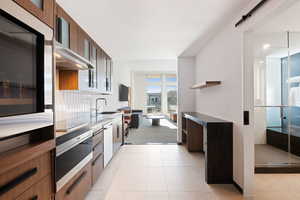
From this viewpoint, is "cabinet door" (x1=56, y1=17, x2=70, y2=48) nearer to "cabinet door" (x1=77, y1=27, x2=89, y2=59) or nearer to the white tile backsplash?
"cabinet door" (x1=77, y1=27, x2=89, y2=59)

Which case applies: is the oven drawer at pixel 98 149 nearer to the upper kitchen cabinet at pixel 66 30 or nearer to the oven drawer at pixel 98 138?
the oven drawer at pixel 98 138

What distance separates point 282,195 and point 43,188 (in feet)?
9.39

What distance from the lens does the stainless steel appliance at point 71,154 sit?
1472 mm

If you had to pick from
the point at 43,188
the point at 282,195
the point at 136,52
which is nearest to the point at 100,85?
the point at 136,52

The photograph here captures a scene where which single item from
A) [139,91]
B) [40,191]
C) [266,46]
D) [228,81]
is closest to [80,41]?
[40,191]

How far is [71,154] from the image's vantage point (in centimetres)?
171

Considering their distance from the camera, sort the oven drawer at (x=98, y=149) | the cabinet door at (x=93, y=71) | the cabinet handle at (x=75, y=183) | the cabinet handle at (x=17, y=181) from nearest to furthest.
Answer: the cabinet handle at (x=17, y=181)
the cabinet handle at (x=75, y=183)
the oven drawer at (x=98, y=149)
the cabinet door at (x=93, y=71)

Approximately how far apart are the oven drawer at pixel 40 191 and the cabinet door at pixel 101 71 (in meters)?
2.48

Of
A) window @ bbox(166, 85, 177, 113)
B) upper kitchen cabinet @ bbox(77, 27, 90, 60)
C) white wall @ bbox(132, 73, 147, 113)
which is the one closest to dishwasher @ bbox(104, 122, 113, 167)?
upper kitchen cabinet @ bbox(77, 27, 90, 60)

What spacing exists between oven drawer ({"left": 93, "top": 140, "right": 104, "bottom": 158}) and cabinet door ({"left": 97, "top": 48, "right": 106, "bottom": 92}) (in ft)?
4.41

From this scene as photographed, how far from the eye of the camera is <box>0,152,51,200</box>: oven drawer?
913 mm

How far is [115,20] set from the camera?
8.55 ft

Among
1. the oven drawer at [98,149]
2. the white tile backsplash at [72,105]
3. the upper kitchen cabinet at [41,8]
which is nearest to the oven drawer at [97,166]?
the oven drawer at [98,149]

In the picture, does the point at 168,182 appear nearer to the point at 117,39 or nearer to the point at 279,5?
the point at 279,5
